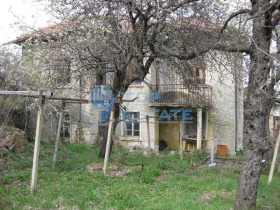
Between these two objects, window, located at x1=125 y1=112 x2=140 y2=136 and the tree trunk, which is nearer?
the tree trunk

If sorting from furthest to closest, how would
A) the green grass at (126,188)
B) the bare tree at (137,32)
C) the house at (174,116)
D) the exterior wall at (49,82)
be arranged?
the house at (174,116), the exterior wall at (49,82), the bare tree at (137,32), the green grass at (126,188)

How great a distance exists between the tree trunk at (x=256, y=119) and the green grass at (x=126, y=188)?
34.4 inches

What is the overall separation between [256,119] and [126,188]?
341 centimetres

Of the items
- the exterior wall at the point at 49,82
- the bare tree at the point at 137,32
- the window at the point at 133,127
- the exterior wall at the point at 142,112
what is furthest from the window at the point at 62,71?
the window at the point at 133,127

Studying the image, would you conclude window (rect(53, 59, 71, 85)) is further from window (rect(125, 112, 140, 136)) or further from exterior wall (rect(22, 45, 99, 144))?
window (rect(125, 112, 140, 136))

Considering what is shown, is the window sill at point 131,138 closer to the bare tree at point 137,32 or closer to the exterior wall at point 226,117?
the exterior wall at point 226,117

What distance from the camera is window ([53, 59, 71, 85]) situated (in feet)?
32.6

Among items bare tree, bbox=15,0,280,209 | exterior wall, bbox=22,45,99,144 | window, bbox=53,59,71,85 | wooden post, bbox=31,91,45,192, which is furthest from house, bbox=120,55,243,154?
wooden post, bbox=31,91,45,192

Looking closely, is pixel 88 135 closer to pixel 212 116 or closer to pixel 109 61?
pixel 212 116

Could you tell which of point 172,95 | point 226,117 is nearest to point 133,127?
point 172,95

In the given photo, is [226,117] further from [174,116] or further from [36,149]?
[36,149]

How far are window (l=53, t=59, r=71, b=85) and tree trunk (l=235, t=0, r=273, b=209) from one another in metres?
6.08

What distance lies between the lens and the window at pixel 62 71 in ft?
32.6

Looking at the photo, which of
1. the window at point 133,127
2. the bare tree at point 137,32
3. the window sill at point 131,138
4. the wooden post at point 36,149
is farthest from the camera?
the window at point 133,127
